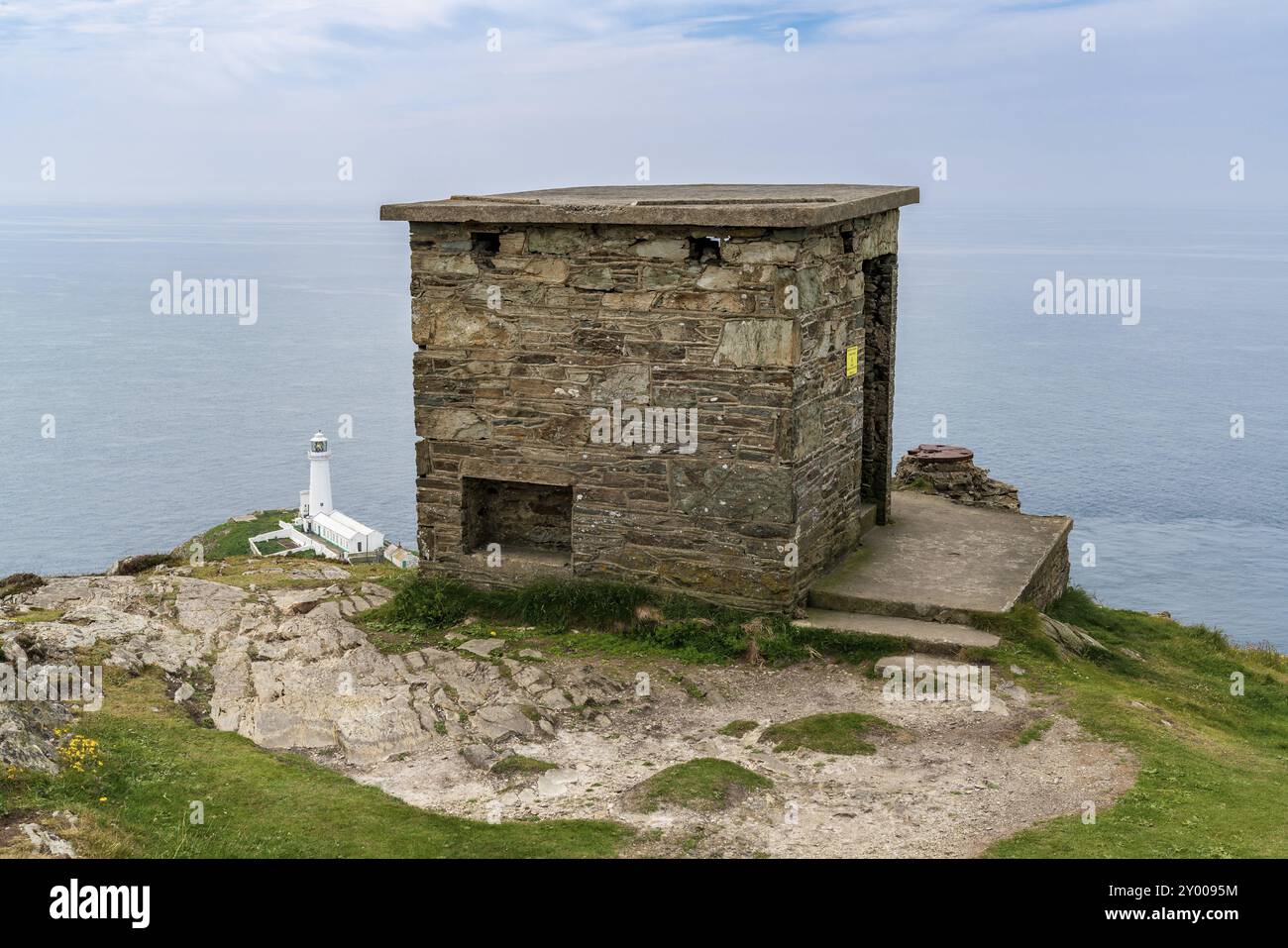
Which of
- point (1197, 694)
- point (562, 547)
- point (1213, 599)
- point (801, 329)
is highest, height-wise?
point (801, 329)

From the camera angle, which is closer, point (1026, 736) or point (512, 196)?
point (1026, 736)

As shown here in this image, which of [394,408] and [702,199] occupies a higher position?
[702,199]

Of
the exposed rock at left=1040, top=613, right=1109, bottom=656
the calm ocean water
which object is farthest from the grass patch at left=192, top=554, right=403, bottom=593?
the calm ocean water

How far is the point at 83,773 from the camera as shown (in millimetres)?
8531

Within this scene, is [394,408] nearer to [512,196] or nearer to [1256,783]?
[512,196]

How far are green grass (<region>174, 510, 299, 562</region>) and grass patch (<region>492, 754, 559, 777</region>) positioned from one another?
822 inches

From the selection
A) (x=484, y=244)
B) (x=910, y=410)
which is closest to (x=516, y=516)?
(x=484, y=244)

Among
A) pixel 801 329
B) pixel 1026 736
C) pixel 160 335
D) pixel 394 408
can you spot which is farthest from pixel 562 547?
pixel 160 335

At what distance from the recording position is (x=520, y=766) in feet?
31.4

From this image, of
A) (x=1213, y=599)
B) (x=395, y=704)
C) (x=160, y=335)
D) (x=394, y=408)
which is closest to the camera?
(x=395, y=704)

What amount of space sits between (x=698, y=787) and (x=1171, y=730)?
408cm

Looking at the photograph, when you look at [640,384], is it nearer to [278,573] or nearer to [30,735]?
[278,573]

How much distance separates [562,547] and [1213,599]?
32.3 meters

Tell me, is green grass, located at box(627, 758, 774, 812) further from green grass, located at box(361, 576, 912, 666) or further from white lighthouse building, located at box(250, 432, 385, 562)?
white lighthouse building, located at box(250, 432, 385, 562)
